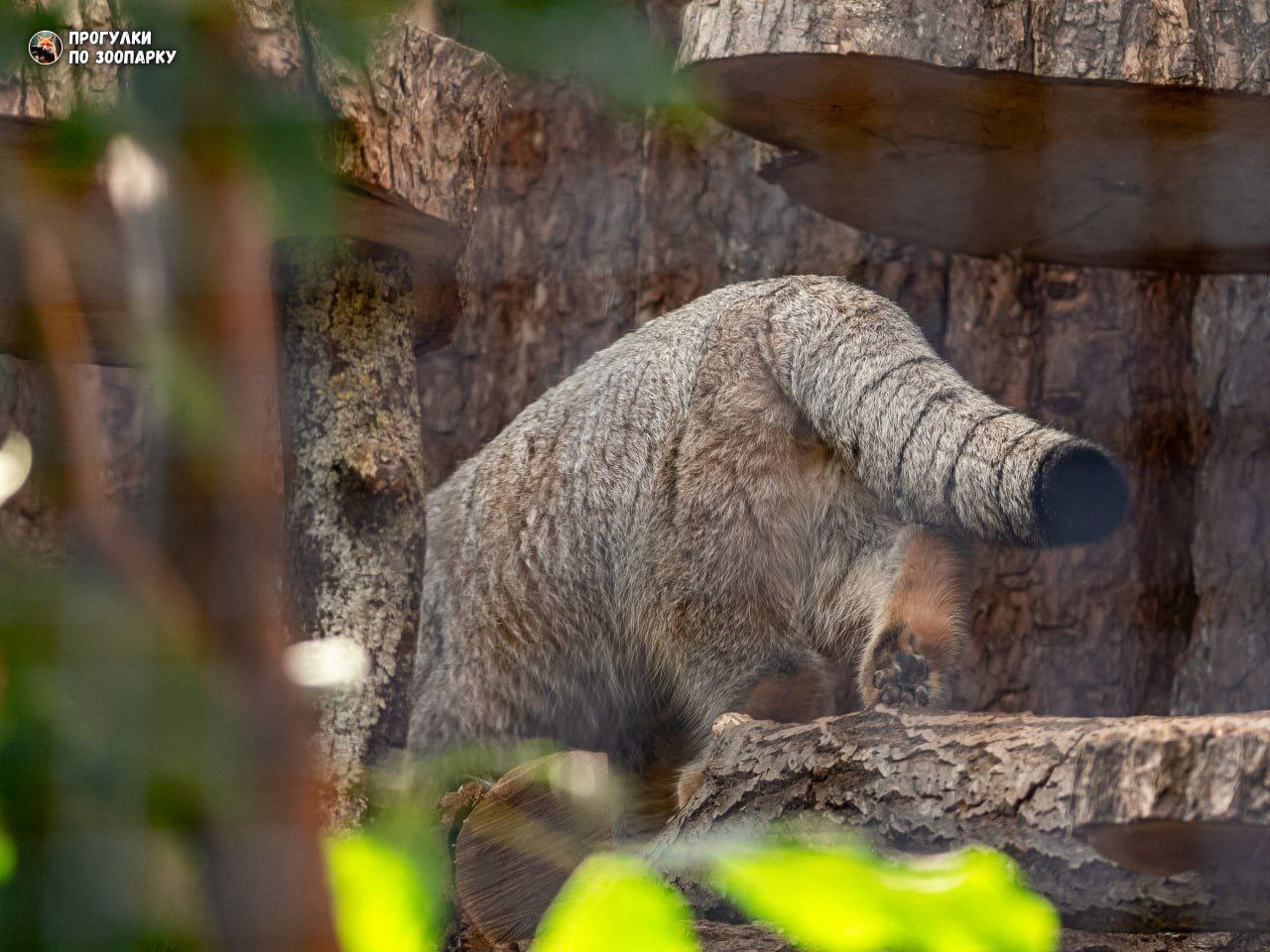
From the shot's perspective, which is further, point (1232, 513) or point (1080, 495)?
point (1232, 513)

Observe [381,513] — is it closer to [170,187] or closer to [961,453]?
[961,453]

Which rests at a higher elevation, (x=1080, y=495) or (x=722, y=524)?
(x=1080, y=495)

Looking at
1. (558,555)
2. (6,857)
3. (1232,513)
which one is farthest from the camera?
(1232,513)

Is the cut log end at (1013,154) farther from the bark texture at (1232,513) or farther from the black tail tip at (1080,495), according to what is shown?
the black tail tip at (1080,495)

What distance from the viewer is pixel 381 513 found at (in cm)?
208

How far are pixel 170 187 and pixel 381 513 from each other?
3.65ft

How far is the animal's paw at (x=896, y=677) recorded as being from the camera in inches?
75.8

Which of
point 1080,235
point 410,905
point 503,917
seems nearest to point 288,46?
point 410,905

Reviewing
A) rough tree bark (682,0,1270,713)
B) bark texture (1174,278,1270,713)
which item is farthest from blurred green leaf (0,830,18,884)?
bark texture (1174,278,1270,713)

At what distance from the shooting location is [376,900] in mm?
791

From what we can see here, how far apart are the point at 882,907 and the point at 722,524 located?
1617 mm

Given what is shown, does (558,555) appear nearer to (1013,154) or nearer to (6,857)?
(1013,154)

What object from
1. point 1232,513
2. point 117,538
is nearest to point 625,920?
point 117,538

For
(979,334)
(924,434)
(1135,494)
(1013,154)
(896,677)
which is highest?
(1013,154)
